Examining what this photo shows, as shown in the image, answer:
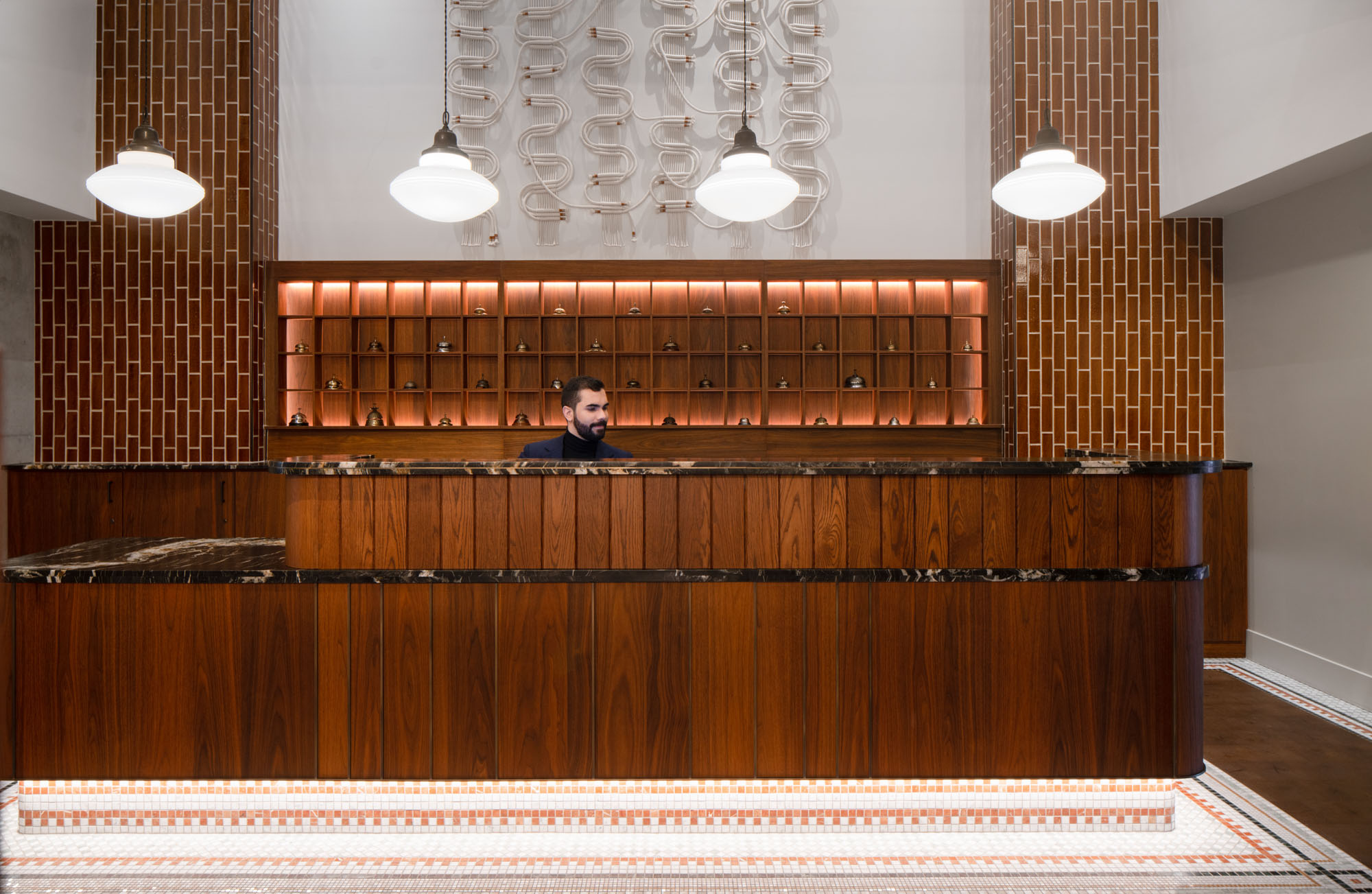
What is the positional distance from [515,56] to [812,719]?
18.3 feet

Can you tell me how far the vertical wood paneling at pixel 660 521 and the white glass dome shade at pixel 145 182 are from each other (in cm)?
251

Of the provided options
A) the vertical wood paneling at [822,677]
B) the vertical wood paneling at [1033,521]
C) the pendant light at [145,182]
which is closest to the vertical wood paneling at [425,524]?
the vertical wood paneling at [822,677]

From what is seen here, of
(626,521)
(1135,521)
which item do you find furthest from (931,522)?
(626,521)

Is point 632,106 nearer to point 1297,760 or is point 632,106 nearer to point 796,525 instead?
point 796,525

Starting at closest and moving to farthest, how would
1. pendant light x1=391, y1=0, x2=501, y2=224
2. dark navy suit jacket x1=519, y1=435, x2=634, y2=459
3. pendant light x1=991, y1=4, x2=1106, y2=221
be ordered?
pendant light x1=391, y1=0, x2=501, y2=224
pendant light x1=991, y1=4, x2=1106, y2=221
dark navy suit jacket x1=519, y1=435, x2=634, y2=459

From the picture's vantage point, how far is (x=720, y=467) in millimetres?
3039

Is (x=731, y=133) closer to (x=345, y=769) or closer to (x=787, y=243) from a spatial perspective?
(x=787, y=243)

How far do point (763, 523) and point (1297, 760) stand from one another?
9.74 ft

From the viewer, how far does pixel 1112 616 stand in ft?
10.1

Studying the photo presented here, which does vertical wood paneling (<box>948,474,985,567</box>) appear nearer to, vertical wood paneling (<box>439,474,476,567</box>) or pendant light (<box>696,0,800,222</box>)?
pendant light (<box>696,0,800,222</box>)

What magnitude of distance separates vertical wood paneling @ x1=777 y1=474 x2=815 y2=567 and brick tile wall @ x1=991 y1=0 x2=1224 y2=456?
3.49 metres

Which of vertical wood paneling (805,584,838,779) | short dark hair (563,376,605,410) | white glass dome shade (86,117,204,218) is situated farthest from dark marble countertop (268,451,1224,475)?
white glass dome shade (86,117,204,218)

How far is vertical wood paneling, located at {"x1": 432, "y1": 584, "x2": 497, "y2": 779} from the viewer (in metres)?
3.04

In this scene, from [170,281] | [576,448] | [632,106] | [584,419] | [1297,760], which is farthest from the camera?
[632,106]
